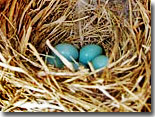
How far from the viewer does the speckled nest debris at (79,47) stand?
84 cm

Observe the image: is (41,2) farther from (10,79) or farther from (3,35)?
(10,79)

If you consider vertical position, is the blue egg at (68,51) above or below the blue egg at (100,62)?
above

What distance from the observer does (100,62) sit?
0.95 metres

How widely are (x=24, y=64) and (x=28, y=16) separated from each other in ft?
0.73

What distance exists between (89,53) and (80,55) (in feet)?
0.11

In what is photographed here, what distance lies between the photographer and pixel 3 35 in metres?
0.99

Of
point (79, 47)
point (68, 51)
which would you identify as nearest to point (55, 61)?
point (68, 51)

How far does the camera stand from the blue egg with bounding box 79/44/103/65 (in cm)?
103

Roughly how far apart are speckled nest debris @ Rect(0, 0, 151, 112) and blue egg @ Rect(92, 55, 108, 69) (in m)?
0.03

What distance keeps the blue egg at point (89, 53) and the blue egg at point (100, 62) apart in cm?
5

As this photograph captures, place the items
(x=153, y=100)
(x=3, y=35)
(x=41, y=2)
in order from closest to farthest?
(x=153, y=100) < (x=3, y=35) < (x=41, y=2)

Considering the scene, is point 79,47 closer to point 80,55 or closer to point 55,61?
point 80,55

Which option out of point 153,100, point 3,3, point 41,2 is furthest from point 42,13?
point 153,100

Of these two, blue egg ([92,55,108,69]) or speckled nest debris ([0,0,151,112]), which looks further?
blue egg ([92,55,108,69])
